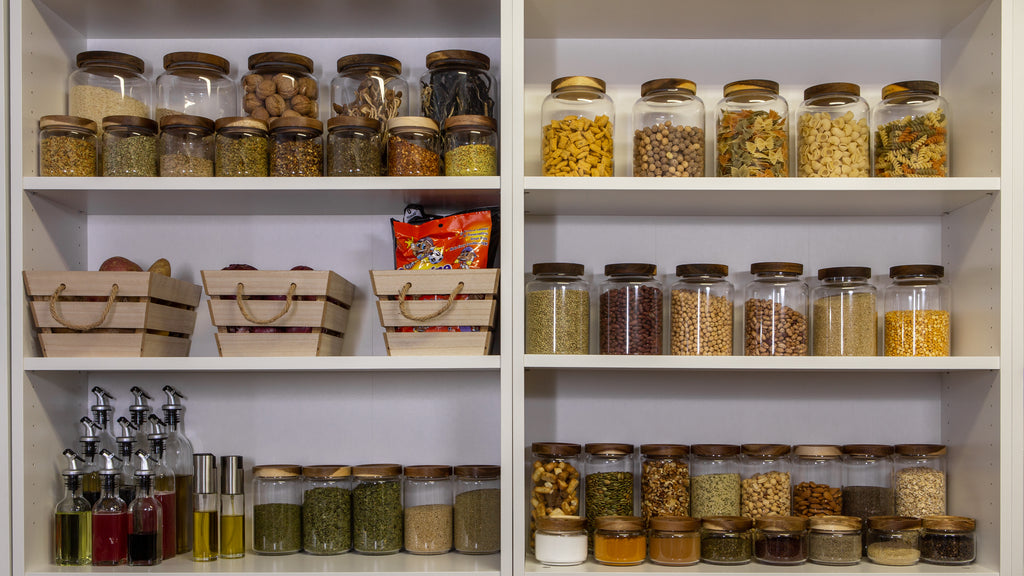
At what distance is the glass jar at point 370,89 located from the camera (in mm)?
1794

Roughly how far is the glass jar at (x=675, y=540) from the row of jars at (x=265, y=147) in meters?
0.75

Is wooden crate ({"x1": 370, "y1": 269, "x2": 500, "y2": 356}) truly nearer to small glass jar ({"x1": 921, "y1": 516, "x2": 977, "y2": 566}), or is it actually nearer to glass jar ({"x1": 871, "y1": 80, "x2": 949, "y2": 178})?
glass jar ({"x1": 871, "y1": 80, "x2": 949, "y2": 178})

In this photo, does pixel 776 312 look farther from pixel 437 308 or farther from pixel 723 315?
pixel 437 308

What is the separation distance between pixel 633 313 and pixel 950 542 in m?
0.73

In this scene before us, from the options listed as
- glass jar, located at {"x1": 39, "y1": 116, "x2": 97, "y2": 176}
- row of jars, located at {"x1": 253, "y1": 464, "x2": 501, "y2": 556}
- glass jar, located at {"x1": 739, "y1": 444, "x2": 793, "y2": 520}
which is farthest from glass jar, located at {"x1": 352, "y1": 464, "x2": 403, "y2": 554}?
glass jar, located at {"x1": 39, "y1": 116, "x2": 97, "y2": 176}

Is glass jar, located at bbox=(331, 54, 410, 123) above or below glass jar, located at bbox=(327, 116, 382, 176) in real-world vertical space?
above

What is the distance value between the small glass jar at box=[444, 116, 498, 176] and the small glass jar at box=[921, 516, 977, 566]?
108 centimetres

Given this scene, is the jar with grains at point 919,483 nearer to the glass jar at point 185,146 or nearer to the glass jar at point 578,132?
the glass jar at point 578,132

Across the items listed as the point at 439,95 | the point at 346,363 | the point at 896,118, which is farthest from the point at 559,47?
the point at 346,363

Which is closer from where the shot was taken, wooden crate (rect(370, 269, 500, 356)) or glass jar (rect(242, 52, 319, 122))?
wooden crate (rect(370, 269, 500, 356))

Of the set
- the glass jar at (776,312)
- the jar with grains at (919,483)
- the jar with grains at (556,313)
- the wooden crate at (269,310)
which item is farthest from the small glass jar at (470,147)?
the jar with grains at (919,483)

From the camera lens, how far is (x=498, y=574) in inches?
64.0

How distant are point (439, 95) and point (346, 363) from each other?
0.58 meters

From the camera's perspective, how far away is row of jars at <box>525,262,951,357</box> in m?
1.71
